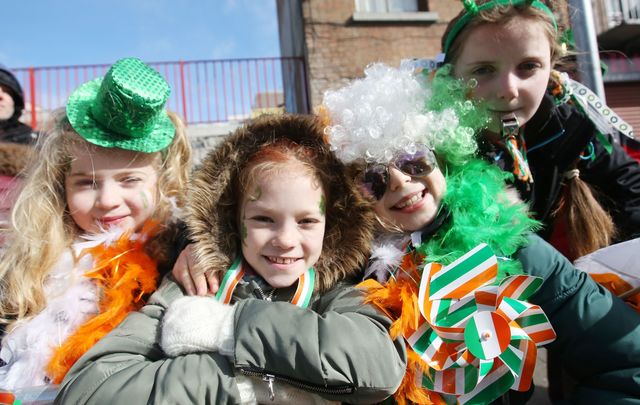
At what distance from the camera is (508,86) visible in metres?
1.87

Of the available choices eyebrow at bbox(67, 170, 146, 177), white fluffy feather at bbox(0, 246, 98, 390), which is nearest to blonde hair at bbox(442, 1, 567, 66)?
eyebrow at bbox(67, 170, 146, 177)

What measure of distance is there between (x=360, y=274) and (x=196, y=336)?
2.14ft

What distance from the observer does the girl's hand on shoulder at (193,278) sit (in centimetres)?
156

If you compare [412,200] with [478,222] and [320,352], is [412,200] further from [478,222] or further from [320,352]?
[320,352]

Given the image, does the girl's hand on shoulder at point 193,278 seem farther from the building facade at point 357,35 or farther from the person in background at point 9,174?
the building facade at point 357,35

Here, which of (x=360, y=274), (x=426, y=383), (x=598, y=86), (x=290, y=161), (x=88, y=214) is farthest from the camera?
(x=598, y=86)

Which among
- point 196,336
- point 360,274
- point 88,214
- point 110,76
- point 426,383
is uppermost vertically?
point 110,76

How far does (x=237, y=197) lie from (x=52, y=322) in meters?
0.81

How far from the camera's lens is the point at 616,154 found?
2.38 meters

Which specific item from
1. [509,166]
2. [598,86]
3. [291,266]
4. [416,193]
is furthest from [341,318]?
[598,86]

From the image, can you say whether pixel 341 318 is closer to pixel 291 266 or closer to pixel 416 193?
pixel 291 266

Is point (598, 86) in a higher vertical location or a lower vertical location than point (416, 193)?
higher

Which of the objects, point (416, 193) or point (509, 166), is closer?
point (416, 193)

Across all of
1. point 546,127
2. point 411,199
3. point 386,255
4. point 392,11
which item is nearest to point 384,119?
point 411,199
